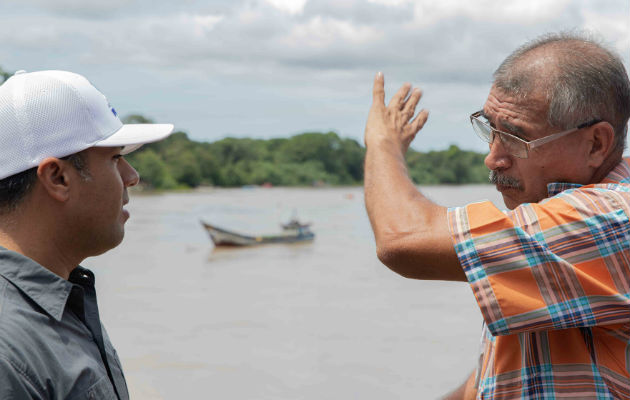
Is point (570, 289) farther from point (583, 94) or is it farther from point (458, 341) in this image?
point (458, 341)

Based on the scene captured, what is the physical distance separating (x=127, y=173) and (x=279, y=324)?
14.7 m

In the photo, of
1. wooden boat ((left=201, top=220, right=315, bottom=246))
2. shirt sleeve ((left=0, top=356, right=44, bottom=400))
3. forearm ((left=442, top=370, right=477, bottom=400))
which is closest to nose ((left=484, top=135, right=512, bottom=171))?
forearm ((left=442, top=370, right=477, bottom=400))

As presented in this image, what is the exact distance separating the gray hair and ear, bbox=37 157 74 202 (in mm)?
1281

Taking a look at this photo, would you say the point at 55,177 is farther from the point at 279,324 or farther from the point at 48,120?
the point at 279,324

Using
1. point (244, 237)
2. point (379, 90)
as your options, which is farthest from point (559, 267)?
point (244, 237)

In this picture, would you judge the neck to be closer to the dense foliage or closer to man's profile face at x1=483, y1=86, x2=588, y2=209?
man's profile face at x1=483, y1=86, x2=588, y2=209

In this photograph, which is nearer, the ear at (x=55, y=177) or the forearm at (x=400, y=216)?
the forearm at (x=400, y=216)

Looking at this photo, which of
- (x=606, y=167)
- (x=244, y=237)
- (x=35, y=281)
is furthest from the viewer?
(x=244, y=237)

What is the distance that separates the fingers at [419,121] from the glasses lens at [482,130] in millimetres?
172

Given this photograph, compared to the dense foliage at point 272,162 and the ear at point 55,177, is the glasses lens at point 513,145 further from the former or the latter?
the dense foliage at point 272,162

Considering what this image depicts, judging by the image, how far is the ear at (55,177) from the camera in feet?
6.18

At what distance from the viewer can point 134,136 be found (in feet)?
6.83

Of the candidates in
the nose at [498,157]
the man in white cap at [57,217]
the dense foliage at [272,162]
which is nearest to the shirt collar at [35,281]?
the man in white cap at [57,217]

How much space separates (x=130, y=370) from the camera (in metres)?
12.5
